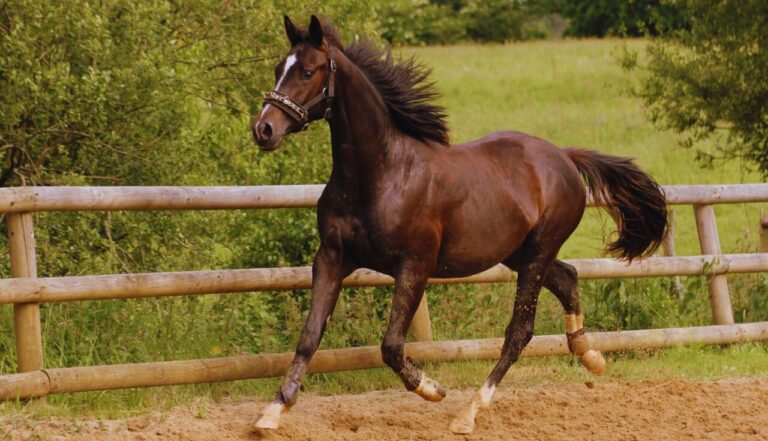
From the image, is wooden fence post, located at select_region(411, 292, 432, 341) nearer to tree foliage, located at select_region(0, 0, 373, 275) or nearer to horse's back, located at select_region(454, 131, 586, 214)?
horse's back, located at select_region(454, 131, 586, 214)

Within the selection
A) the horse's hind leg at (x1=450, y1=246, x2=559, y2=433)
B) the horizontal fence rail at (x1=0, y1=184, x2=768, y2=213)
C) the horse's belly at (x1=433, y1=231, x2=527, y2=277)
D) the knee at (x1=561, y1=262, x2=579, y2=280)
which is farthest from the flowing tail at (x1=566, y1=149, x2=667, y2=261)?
the horizontal fence rail at (x1=0, y1=184, x2=768, y2=213)

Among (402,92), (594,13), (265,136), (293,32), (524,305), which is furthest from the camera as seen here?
(594,13)

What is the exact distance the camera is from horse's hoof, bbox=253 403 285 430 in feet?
18.4

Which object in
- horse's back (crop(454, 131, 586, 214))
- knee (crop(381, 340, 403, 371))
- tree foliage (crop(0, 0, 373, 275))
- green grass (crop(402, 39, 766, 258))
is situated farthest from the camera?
green grass (crop(402, 39, 766, 258))

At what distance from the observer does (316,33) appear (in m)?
5.70

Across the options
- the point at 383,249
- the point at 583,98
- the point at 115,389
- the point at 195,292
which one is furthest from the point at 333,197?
the point at 583,98

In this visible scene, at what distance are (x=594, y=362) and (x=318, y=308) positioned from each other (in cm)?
224

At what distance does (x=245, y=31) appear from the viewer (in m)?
9.86

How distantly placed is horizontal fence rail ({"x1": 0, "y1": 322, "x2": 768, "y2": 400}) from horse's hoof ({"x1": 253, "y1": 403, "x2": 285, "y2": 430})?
842 millimetres

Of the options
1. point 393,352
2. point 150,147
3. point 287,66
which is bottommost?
point 393,352

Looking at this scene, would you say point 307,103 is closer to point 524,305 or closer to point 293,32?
point 293,32

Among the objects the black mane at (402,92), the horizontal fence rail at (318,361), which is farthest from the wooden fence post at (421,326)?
the black mane at (402,92)

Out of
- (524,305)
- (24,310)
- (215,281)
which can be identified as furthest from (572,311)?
(24,310)

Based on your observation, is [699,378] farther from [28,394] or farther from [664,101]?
[664,101]
